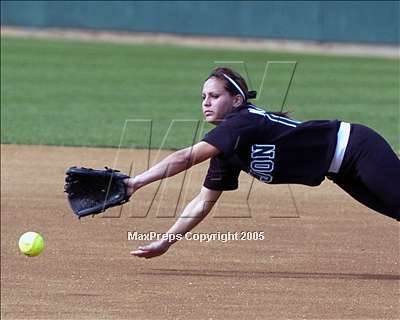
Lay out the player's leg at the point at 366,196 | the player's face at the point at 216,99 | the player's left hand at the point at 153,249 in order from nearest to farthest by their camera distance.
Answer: the player's face at the point at 216,99 → the player's leg at the point at 366,196 → the player's left hand at the point at 153,249

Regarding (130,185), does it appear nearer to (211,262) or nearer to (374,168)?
(374,168)

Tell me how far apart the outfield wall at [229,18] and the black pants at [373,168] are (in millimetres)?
Result: 26318

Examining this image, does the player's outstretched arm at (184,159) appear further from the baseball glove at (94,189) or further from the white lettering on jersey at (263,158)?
the white lettering on jersey at (263,158)

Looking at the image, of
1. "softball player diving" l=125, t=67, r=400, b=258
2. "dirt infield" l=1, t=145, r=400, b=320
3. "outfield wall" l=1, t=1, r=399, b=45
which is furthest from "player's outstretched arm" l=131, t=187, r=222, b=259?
"outfield wall" l=1, t=1, r=399, b=45

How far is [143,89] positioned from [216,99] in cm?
1502

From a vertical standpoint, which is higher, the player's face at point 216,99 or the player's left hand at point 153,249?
the player's face at point 216,99

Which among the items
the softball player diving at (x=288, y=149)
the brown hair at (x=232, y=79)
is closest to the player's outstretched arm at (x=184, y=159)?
the softball player diving at (x=288, y=149)

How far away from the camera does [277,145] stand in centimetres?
545

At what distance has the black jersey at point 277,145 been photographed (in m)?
5.34

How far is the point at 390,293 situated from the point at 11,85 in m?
14.5

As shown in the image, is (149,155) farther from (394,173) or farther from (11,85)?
(11,85)

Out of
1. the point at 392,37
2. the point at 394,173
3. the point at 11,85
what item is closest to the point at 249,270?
the point at 394,173

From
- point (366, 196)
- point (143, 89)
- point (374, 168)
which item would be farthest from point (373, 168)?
point (143, 89)

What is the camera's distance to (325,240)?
8328mm
